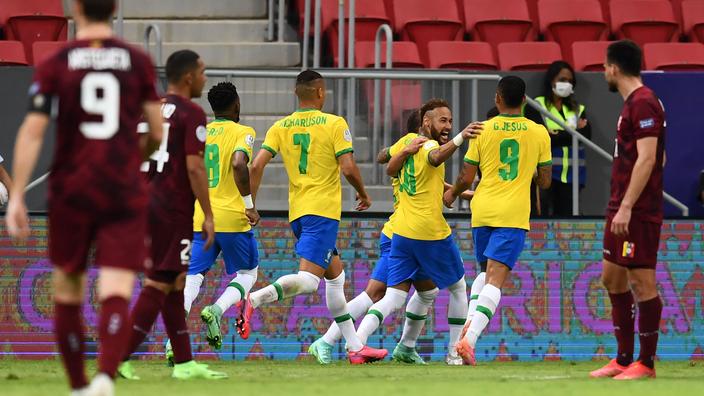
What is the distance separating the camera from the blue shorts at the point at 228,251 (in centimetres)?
1079

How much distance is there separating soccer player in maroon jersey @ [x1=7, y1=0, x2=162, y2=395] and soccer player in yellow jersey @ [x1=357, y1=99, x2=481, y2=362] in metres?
4.82

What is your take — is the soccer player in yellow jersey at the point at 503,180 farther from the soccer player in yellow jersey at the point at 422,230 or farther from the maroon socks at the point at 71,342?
the maroon socks at the point at 71,342

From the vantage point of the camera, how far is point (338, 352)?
1220 cm

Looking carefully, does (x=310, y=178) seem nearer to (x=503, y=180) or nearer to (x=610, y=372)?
(x=503, y=180)

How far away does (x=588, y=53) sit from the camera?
15.9m

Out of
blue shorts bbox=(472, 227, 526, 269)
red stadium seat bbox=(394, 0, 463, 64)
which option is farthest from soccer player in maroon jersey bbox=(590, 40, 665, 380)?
red stadium seat bbox=(394, 0, 463, 64)

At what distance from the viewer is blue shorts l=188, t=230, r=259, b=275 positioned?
10789 millimetres

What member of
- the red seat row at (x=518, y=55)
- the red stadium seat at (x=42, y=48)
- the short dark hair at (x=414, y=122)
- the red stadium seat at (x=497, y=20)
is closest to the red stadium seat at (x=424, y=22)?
the red stadium seat at (x=497, y=20)

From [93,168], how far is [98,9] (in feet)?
2.31

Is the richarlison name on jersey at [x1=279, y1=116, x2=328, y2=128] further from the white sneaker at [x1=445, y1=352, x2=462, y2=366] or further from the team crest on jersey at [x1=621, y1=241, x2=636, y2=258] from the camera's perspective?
the team crest on jersey at [x1=621, y1=241, x2=636, y2=258]

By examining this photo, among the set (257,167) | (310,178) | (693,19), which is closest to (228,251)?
(257,167)

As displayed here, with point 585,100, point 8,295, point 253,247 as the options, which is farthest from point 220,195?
point 585,100

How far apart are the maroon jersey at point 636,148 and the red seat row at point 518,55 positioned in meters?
6.26

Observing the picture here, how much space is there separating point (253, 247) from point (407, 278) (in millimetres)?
1245
